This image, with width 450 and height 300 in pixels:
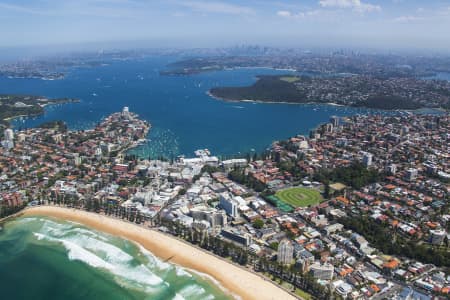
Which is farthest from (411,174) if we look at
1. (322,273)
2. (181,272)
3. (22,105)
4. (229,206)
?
(22,105)

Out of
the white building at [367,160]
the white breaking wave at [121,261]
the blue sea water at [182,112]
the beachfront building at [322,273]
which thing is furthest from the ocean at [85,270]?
the white building at [367,160]

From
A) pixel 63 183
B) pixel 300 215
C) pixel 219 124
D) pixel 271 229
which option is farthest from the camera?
pixel 219 124

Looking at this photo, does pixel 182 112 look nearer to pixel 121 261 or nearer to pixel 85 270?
pixel 121 261

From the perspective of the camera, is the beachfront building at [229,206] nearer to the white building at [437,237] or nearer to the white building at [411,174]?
the white building at [437,237]

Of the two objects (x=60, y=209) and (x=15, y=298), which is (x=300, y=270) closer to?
(x=15, y=298)

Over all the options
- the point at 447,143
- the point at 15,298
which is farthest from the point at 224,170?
the point at 447,143

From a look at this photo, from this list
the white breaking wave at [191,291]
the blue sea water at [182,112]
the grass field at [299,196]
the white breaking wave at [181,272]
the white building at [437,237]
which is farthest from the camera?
the blue sea water at [182,112]
